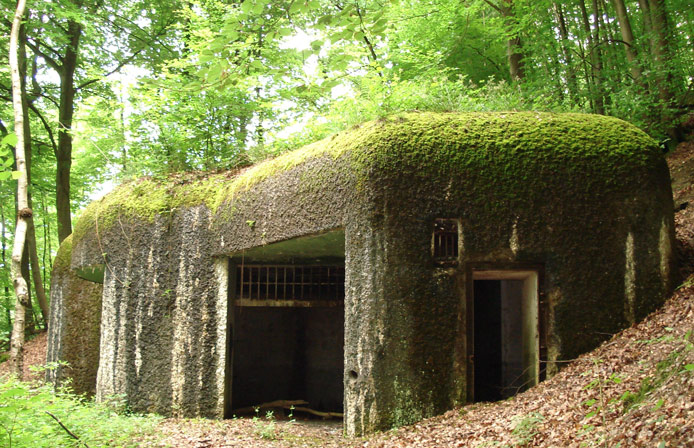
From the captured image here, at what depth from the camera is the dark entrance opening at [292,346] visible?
341 inches

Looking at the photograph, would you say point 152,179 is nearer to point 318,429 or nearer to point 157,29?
point 318,429

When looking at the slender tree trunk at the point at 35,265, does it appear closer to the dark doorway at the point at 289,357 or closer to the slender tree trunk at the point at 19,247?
Result: the dark doorway at the point at 289,357

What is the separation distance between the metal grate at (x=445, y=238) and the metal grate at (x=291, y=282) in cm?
302

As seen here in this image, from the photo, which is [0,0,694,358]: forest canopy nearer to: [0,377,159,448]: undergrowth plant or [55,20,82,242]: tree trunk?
[55,20,82,242]: tree trunk

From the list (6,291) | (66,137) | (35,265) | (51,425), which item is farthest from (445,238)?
(6,291)

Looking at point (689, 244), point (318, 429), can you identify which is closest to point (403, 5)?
point (689, 244)

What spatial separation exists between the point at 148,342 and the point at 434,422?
4.52 metres

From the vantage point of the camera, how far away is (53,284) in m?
11.2

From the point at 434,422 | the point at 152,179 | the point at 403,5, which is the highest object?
the point at 403,5

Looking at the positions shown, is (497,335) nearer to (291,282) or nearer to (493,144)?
(291,282)

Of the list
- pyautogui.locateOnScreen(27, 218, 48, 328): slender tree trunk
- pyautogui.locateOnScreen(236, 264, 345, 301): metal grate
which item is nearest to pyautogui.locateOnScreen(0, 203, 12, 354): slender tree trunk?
pyautogui.locateOnScreen(27, 218, 48, 328): slender tree trunk

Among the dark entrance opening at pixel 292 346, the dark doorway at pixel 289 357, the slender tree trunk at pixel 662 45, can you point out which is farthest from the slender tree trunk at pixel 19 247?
the slender tree trunk at pixel 662 45

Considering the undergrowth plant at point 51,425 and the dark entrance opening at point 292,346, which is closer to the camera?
the undergrowth plant at point 51,425

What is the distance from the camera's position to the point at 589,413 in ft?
12.6
